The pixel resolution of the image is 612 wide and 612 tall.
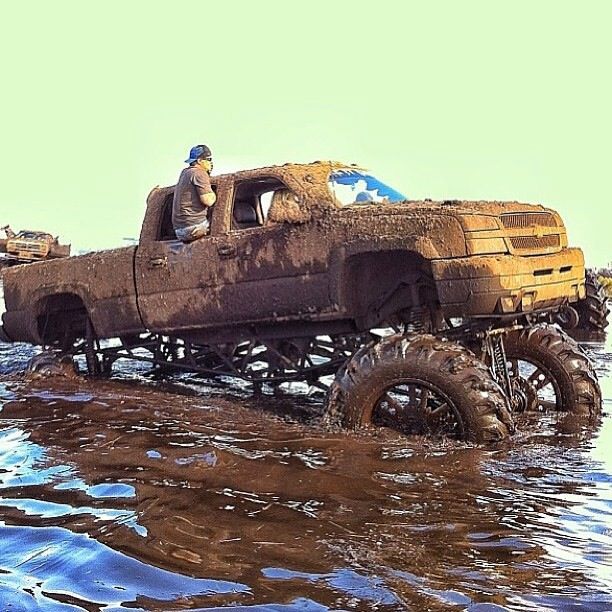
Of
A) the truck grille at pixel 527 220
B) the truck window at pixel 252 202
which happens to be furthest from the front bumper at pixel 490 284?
the truck window at pixel 252 202

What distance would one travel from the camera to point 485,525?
3.79m

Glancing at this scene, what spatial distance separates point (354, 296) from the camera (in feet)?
21.4

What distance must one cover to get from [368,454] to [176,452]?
1.28 m

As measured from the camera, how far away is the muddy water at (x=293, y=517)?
2967 mm

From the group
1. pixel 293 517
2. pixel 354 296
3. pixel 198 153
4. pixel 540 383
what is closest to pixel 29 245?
pixel 198 153

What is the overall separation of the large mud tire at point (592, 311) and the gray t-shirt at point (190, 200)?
24.9ft

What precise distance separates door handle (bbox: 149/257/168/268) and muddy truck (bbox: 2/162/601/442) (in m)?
0.03

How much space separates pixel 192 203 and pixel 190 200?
0.03 meters

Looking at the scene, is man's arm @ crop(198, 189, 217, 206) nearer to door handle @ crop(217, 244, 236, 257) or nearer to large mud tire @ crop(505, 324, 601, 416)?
door handle @ crop(217, 244, 236, 257)

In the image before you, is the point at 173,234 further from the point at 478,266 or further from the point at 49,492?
the point at 49,492

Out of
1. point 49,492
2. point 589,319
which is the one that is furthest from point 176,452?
point 589,319

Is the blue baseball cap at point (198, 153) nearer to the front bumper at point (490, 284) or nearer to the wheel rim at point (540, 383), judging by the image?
the front bumper at point (490, 284)

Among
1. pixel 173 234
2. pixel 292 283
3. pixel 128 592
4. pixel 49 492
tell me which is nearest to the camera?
pixel 128 592

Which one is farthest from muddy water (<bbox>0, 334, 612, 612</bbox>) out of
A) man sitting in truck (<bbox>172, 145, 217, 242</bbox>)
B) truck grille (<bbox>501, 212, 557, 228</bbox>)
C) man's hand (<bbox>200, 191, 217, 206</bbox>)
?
man's hand (<bbox>200, 191, 217, 206</bbox>)
